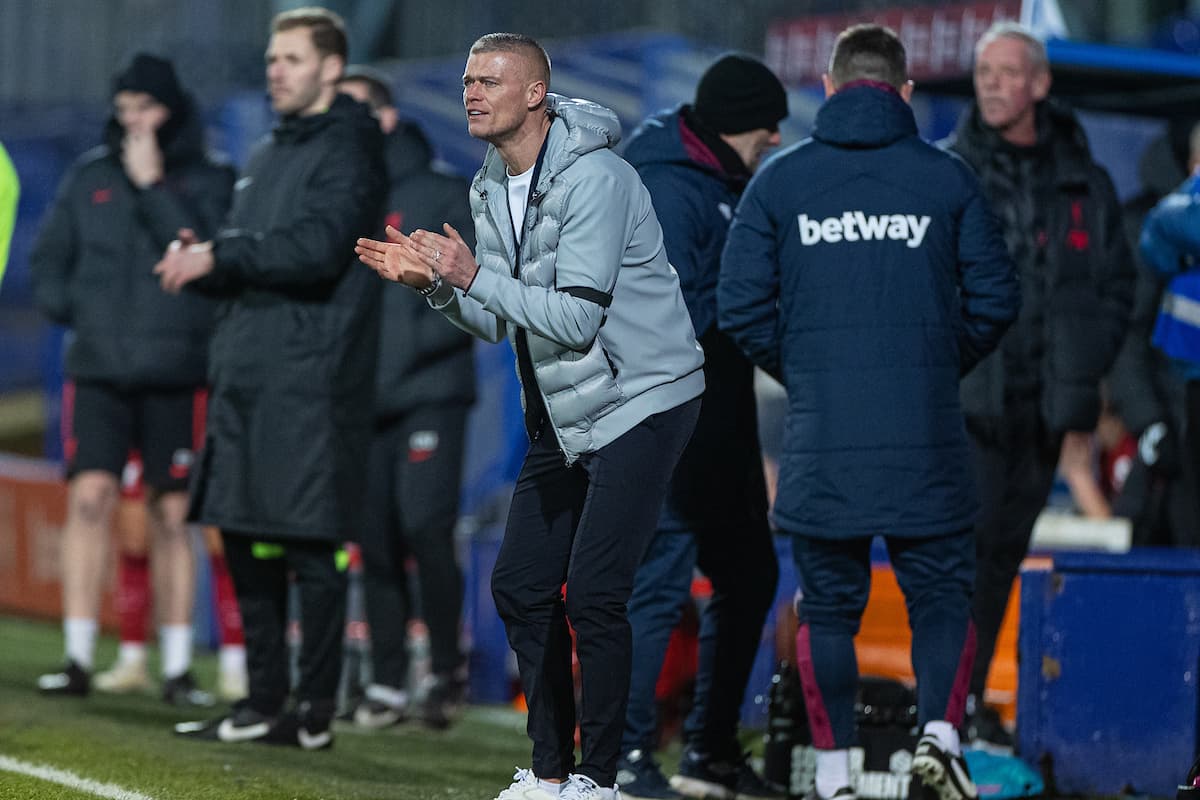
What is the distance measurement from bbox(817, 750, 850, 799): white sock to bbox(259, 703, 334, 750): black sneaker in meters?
1.81

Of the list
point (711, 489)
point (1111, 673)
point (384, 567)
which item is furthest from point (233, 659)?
point (1111, 673)

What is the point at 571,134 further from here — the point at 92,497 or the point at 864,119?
the point at 92,497

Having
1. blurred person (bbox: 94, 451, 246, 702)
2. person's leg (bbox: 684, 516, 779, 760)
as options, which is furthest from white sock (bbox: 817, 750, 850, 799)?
blurred person (bbox: 94, 451, 246, 702)

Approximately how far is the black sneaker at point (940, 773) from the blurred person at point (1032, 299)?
43.3 inches

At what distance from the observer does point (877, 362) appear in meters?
5.02

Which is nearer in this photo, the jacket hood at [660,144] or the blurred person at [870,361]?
the blurred person at [870,361]

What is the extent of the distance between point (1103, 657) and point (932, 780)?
1.01m

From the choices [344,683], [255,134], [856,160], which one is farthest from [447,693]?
[255,134]

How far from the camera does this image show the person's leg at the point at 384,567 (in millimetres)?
7246

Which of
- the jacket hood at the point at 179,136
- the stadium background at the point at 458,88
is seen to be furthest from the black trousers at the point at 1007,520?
the jacket hood at the point at 179,136

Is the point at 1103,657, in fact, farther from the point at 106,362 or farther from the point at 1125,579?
the point at 106,362

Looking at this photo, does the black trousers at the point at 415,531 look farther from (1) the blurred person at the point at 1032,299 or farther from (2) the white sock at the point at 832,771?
(2) the white sock at the point at 832,771

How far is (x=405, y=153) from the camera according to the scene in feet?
23.9

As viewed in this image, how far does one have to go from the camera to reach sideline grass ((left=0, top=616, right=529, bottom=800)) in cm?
526
